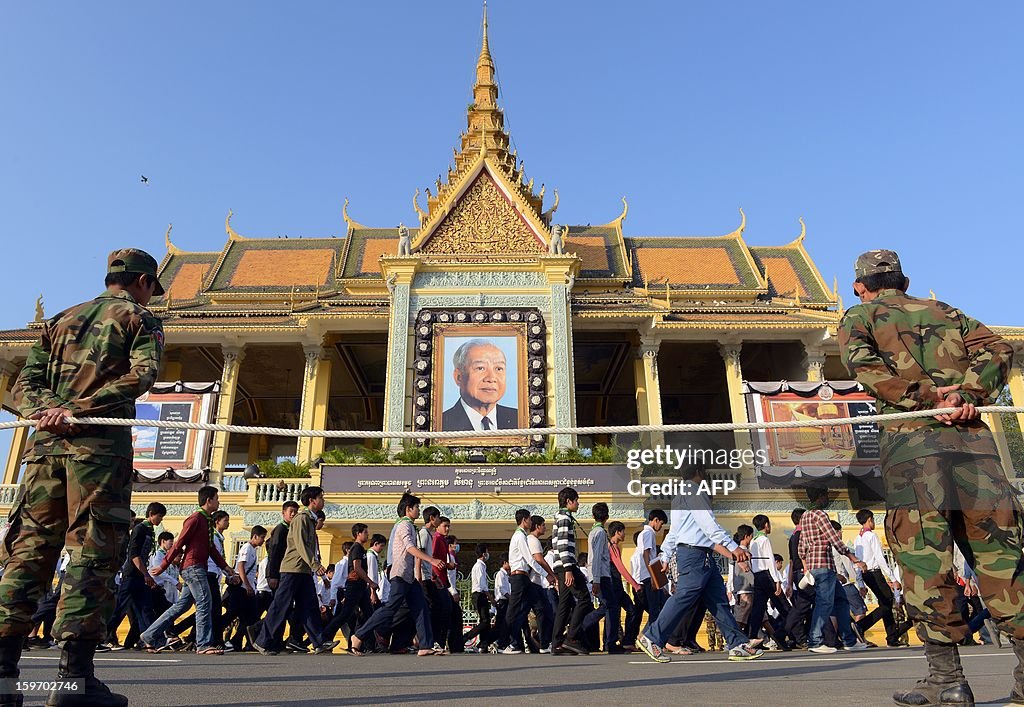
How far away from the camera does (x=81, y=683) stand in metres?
2.95

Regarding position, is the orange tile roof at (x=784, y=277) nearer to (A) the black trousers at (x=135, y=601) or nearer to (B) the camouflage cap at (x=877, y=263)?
(A) the black trousers at (x=135, y=601)

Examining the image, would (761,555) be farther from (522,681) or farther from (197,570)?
(197,570)

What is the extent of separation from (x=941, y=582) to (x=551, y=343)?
1611 centimetres

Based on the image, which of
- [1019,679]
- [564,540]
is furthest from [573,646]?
[1019,679]

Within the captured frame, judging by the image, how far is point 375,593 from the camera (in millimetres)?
9562

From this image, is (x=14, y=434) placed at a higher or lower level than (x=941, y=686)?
higher

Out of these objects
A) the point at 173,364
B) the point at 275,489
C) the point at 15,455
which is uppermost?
the point at 173,364

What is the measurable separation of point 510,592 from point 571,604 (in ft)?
2.86

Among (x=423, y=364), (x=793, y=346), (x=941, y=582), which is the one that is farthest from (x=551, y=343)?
(x=941, y=582)

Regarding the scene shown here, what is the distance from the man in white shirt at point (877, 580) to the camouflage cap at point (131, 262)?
8.13 meters

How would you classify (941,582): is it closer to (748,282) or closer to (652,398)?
(652,398)

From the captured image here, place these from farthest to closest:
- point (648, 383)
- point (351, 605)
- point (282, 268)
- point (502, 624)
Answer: point (282, 268), point (648, 383), point (502, 624), point (351, 605)

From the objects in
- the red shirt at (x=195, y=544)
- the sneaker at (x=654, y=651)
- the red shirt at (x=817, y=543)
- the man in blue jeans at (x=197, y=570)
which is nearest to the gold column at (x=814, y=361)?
the red shirt at (x=817, y=543)

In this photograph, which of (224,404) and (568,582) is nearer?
(568,582)
